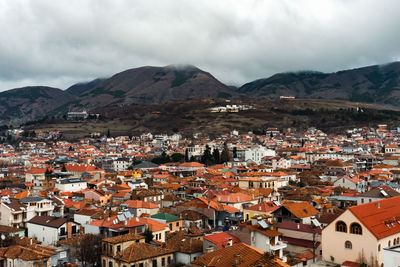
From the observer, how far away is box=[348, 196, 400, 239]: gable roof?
824 inches

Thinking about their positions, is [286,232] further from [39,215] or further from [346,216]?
[39,215]

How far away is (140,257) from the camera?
21281 mm

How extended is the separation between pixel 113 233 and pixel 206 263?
30.2ft

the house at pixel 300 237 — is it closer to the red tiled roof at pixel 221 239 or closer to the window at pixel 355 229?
the window at pixel 355 229

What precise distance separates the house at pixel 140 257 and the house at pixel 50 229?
9.31m

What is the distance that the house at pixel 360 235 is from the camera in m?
20.6

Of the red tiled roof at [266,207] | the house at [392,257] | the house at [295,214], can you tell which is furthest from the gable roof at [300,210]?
the house at [392,257]

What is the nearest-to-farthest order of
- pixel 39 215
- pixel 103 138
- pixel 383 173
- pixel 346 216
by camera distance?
1. pixel 346 216
2. pixel 39 215
3. pixel 383 173
4. pixel 103 138

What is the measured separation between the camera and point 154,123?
176 m

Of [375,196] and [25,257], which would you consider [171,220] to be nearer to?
[25,257]

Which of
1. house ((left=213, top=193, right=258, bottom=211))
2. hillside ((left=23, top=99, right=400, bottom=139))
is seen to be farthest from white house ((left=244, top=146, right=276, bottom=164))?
hillside ((left=23, top=99, right=400, bottom=139))

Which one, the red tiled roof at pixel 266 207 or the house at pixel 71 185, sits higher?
the red tiled roof at pixel 266 207

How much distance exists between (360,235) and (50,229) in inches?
851

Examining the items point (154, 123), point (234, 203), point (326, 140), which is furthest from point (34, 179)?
point (154, 123)
